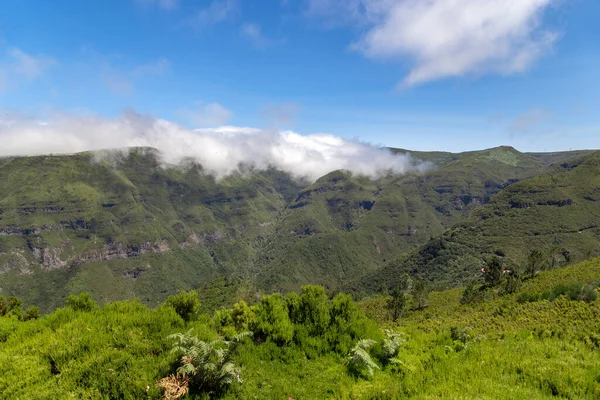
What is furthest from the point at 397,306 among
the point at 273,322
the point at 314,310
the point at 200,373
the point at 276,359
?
the point at 200,373

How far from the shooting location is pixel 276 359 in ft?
37.4

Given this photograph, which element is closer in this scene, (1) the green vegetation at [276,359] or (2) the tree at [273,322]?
(1) the green vegetation at [276,359]

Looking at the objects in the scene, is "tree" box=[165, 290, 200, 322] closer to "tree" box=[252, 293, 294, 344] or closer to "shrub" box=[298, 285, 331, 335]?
"tree" box=[252, 293, 294, 344]

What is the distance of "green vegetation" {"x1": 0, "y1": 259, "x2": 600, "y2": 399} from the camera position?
8266 millimetres

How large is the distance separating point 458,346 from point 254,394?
795 cm

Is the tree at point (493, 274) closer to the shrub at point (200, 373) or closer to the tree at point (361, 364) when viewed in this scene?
the tree at point (361, 364)

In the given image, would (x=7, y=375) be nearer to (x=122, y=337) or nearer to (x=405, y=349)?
(x=122, y=337)

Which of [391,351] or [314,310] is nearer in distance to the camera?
[391,351]

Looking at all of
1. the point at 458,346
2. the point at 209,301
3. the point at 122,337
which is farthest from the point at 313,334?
the point at 209,301

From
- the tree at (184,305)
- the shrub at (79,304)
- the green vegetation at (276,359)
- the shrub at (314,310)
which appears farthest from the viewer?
the shrub at (79,304)

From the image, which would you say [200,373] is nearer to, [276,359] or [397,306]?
[276,359]

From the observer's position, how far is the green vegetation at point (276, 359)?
827 centimetres

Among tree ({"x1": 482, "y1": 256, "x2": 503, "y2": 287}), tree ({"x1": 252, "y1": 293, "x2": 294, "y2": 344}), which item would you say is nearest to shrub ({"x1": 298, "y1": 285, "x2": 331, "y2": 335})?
tree ({"x1": 252, "y1": 293, "x2": 294, "y2": 344})

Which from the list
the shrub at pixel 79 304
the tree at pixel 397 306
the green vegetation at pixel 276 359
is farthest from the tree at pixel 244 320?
the tree at pixel 397 306
